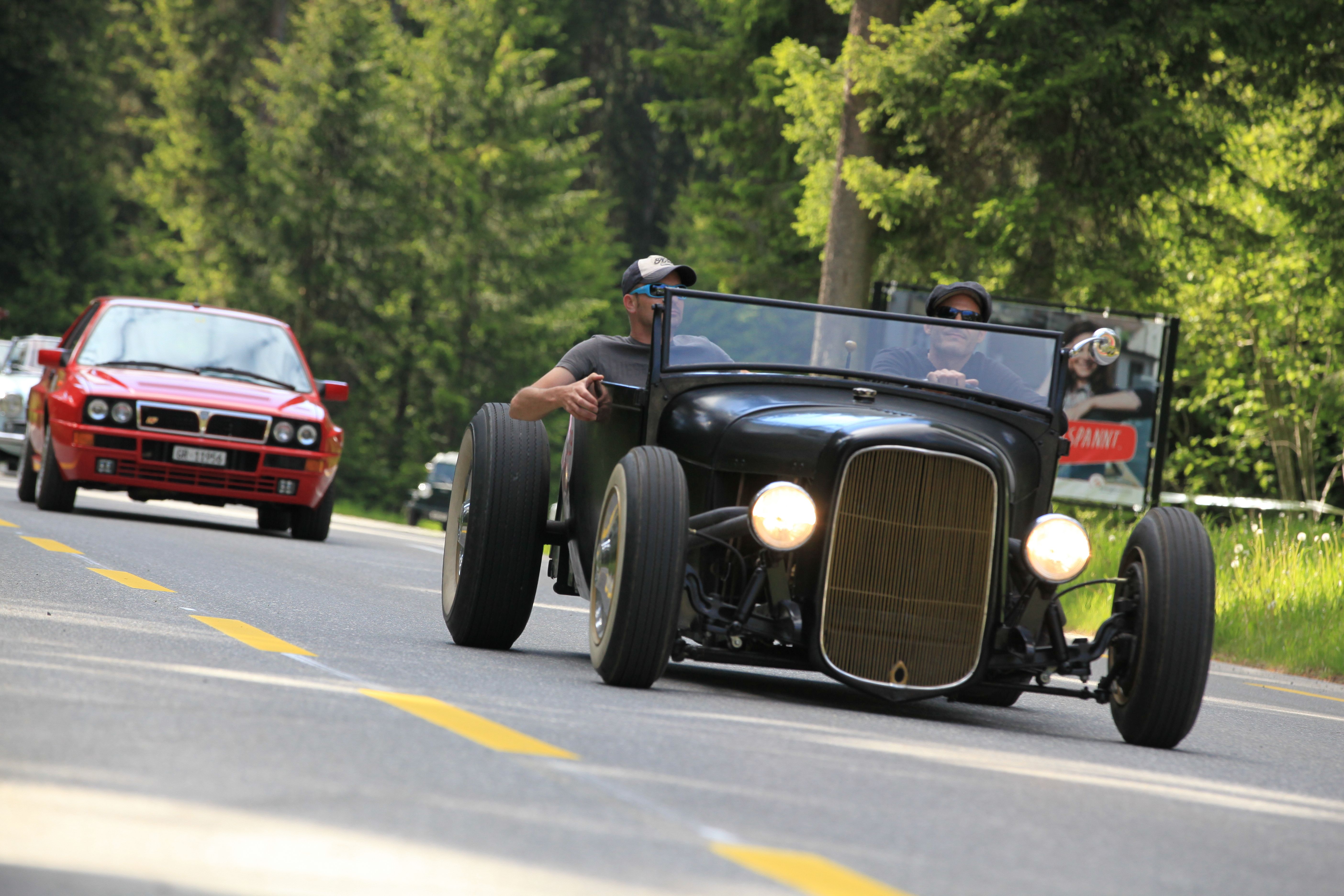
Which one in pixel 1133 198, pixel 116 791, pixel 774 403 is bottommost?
pixel 116 791

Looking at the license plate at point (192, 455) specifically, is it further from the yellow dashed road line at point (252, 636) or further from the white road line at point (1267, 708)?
the white road line at point (1267, 708)

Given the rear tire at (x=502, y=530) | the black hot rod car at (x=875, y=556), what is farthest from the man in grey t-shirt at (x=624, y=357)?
the black hot rod car at (x=875, y=556)

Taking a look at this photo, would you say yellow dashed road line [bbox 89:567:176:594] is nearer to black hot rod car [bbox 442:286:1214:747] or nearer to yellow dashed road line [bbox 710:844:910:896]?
black hot rod car [bbox 442:286:1214:747]

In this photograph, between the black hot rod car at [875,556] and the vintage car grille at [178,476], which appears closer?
the black hot rod car at [875,556]

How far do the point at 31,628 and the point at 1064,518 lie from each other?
381 centimetres

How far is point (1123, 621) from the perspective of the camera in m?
6.98

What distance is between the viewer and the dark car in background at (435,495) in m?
35.6

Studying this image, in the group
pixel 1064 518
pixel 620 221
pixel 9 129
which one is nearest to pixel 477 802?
pixel 1064 518

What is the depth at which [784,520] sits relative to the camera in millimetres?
6625

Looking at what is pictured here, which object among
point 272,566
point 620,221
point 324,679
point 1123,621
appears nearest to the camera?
point 324,679

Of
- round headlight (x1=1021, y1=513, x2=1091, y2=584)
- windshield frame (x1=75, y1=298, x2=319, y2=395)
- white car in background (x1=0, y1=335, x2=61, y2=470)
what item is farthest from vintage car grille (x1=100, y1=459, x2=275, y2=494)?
white car in background (x1=0, y1=335, x2=61, y2=470)

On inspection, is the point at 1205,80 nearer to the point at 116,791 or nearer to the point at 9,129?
the point at 116,791

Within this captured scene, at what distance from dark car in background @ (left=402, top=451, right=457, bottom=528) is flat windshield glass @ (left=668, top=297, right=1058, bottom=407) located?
88.8ft

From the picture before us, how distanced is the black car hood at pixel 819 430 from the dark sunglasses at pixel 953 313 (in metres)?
1.02
